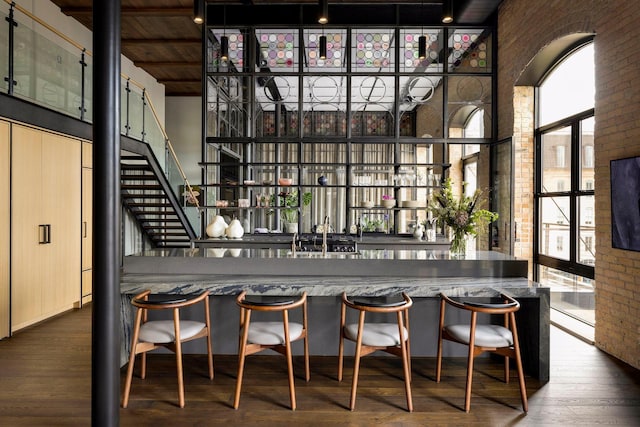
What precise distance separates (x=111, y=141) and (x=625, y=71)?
447cm

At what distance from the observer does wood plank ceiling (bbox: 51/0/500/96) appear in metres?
6.98

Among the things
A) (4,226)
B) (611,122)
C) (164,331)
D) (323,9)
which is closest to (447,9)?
Answer: (323,9)

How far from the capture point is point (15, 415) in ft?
10.4

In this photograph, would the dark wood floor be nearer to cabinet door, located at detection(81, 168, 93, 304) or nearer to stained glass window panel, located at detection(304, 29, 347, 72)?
cabinet door, located at detection(81, 168, 93, 304)

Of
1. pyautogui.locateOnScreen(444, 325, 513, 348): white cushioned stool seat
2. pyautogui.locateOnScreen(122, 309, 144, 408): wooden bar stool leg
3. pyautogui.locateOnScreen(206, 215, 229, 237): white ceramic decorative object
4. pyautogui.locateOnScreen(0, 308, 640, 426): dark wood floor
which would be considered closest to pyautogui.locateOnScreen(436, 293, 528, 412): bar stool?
pyautogui.locateOnScreen(444, 325, 513, 348): white cushioned stool seat

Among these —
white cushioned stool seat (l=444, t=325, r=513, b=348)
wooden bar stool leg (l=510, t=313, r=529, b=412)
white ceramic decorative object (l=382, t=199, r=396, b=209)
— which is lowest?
wooden bar stool leg (l=510, t=313, r=529, b=412)

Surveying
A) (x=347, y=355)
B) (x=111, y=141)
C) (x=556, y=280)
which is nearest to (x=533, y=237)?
(x=556, y=280)

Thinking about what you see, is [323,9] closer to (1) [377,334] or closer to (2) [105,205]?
(2) [105,205]

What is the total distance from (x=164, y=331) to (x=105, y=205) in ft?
4.00

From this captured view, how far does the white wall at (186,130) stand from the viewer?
12.4 meters

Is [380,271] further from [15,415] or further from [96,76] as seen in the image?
[15,415]

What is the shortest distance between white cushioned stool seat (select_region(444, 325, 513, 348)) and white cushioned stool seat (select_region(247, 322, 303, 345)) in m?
1.21

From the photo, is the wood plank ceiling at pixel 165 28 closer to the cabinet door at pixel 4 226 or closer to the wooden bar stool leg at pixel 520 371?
A: the cabinet door at pixel 4 226

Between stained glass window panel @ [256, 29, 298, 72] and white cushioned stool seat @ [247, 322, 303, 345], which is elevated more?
stained glass window panel @ [256, 29, 298, 72]
